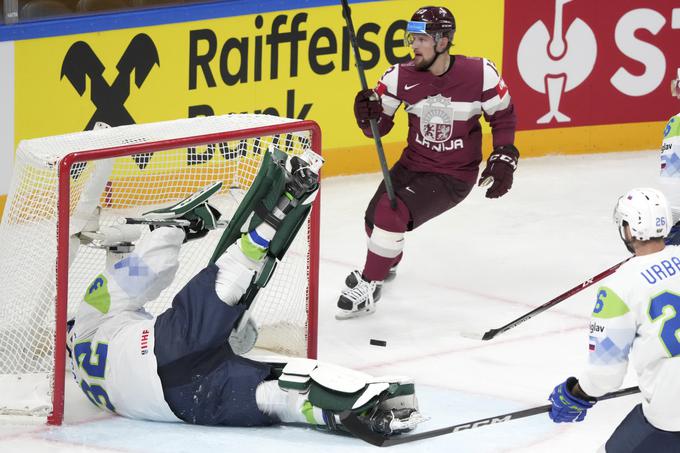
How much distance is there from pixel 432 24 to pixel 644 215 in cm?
235

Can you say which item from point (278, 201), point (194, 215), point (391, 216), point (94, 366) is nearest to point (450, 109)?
point (391, 216)

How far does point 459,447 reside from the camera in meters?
4.26

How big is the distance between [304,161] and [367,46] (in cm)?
325

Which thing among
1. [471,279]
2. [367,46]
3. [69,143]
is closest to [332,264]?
[471,279]

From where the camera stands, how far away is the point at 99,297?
176 inches

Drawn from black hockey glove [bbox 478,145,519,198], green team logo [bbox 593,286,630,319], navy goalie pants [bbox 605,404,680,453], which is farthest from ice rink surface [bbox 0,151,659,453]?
green team logo [bbox 593,286,630,319]

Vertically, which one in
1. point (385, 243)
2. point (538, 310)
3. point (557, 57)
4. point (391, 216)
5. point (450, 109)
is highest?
point (450, 109)

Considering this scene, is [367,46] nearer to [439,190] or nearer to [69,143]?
[439,190]

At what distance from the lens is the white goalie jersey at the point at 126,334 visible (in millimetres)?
4312

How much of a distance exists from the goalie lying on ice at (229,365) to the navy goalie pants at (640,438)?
99 cm

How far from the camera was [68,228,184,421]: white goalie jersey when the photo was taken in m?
4.31

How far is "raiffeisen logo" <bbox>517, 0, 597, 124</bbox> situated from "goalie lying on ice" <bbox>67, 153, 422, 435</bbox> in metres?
3.80

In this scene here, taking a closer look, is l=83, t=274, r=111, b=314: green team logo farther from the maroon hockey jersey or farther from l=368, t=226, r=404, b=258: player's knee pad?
the maroon hockey jersey

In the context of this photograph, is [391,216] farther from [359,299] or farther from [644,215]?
[644,215]
